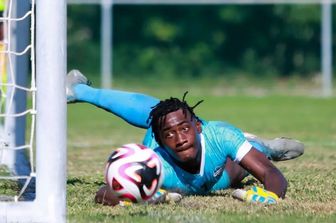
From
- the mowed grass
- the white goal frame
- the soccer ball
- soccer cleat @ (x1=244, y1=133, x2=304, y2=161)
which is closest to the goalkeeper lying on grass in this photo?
the mowed grass

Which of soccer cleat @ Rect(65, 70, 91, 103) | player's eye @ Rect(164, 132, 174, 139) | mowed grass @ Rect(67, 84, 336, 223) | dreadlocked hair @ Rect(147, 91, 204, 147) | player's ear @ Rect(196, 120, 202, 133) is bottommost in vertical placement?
mowed grass @ Rect(67, 84, 336, 223)

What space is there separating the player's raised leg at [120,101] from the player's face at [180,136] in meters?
1.01

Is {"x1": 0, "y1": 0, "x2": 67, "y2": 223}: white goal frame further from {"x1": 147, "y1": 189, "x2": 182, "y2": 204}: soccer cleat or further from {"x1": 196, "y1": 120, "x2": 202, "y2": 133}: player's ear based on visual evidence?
{"x1": 196, "y1": 120, "x2": 202, "y2": 133}: player's ear

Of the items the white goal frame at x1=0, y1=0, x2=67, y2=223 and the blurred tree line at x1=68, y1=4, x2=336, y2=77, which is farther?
the blurred tree line at x1=68, y1=4, x2=336, y2=77

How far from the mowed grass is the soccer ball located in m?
0.14

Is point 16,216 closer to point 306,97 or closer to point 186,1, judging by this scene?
point 306,97

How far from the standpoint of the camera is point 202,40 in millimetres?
28438

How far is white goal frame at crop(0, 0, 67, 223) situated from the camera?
19.1 ft

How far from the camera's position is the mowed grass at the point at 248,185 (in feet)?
20.5

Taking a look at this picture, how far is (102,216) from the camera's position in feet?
20.4

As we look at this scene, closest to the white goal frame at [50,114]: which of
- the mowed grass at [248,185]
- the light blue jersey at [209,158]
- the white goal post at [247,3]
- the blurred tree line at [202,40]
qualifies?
the mowed grass at [248,185]

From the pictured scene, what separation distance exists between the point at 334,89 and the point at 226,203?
2004 cm

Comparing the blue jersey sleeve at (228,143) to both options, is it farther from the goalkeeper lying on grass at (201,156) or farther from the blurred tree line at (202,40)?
the blurred tree line at (202,40)

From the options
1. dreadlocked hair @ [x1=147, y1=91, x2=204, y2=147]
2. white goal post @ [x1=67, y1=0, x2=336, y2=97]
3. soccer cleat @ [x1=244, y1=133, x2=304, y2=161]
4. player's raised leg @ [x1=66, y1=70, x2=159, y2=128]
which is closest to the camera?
dreadlocked hair @ [x1=147, y1=91, x2=204, y2=147]
